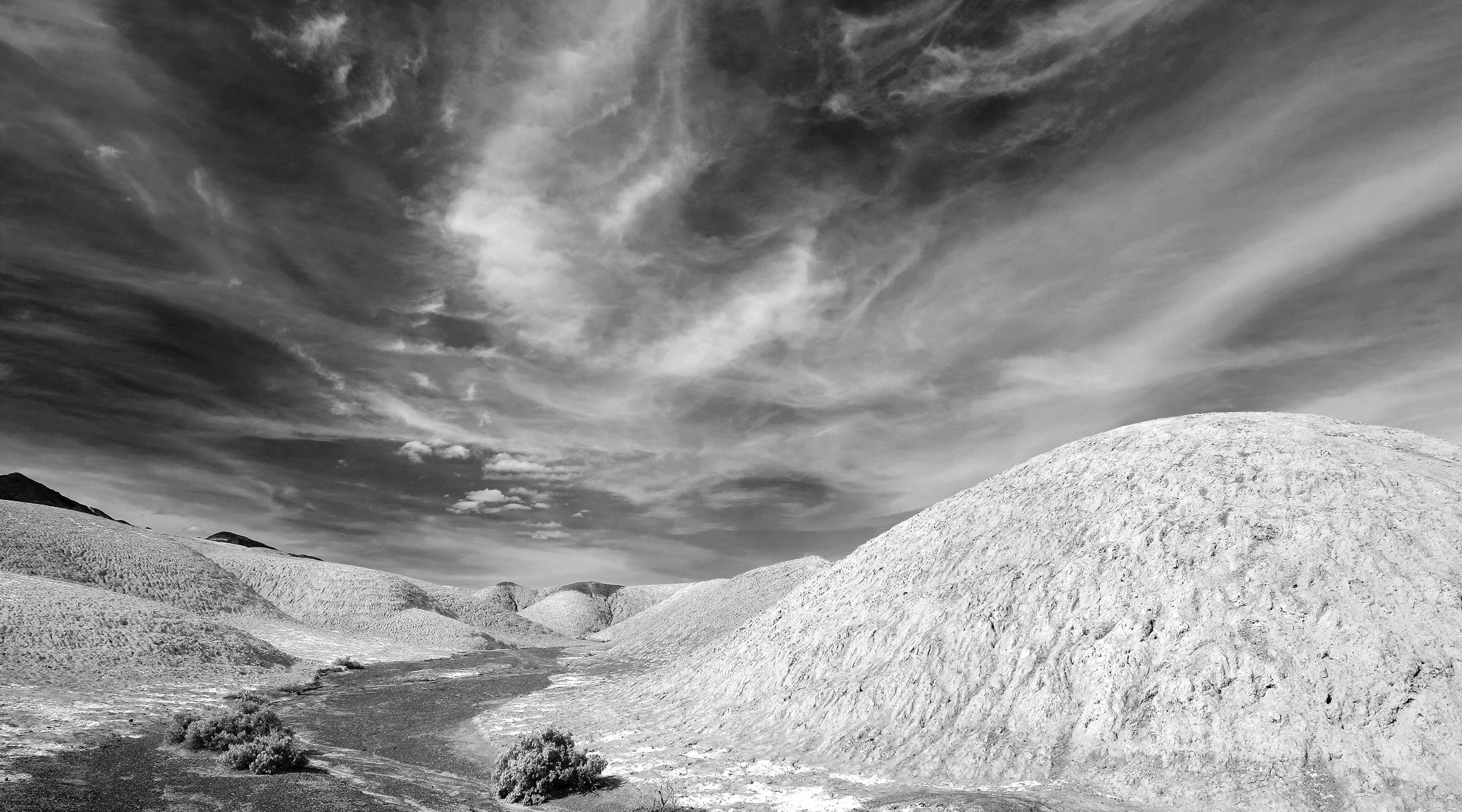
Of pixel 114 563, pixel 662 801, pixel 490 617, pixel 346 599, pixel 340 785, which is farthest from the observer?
pixel 490 617

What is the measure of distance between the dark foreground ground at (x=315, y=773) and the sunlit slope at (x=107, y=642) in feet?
30.9

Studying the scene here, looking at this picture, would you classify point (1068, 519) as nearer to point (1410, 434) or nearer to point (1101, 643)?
point (1101, 643)

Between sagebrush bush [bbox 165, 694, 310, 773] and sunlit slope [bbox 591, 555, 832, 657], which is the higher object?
sunlit slope [bbox 591, 555, 832, 657]

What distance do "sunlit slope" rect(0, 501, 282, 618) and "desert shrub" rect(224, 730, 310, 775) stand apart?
59.6m

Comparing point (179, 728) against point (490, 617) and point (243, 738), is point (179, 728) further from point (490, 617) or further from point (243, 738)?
point (490, 617)

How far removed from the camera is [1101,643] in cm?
2334

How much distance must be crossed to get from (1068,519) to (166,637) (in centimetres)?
5476

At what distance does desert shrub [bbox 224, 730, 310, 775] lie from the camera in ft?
68.0

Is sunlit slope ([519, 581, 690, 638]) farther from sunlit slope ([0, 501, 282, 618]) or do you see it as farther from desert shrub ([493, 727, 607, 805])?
desert shrub ([493, 727, 607, 805])

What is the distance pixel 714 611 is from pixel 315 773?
54965mm

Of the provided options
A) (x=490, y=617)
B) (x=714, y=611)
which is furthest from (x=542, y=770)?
(x=490, y=617)

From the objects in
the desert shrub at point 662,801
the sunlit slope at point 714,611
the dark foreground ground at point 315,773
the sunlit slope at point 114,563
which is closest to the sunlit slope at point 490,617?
the sunlit slope at point 714,611

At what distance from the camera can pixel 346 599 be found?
98.4m

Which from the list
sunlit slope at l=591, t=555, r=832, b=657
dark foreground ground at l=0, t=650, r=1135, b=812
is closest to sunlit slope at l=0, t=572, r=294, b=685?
dark foreground ground at l=0, t=650, r=1135, b=812
